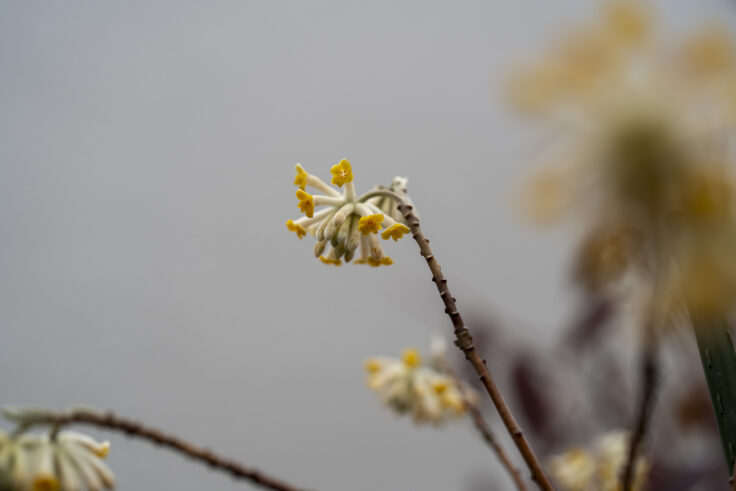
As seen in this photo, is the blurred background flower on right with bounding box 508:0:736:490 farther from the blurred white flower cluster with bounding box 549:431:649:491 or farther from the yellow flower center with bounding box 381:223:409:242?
the blurred white flower cluster with bounding box 549:431:649:491


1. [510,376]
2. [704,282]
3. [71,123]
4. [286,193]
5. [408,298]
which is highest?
[71,123]

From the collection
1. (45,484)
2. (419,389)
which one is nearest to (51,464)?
(45,484)

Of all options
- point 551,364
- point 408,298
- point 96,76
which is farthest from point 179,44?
point 551,364

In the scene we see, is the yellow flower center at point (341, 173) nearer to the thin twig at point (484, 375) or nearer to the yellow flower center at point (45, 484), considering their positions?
the thin twig at point (484, 375)

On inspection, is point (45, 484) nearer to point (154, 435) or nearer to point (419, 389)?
point (154, 435)

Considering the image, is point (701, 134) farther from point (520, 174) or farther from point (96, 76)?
point (96, 76)

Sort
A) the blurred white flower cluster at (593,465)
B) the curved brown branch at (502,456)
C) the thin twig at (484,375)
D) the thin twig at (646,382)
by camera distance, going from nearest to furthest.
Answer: the thin twig at (646,382) < the thin twig at (484,375) < the curved brown branch at (502,456) < the blurred white flower cluster at (593,465)

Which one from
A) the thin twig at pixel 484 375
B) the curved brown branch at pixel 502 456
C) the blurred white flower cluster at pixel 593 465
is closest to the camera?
the thin twig at pixel 484 375

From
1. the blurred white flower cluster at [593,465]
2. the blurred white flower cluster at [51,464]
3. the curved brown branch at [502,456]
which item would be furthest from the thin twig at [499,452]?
the blurred white flower cluster at [51,464]
